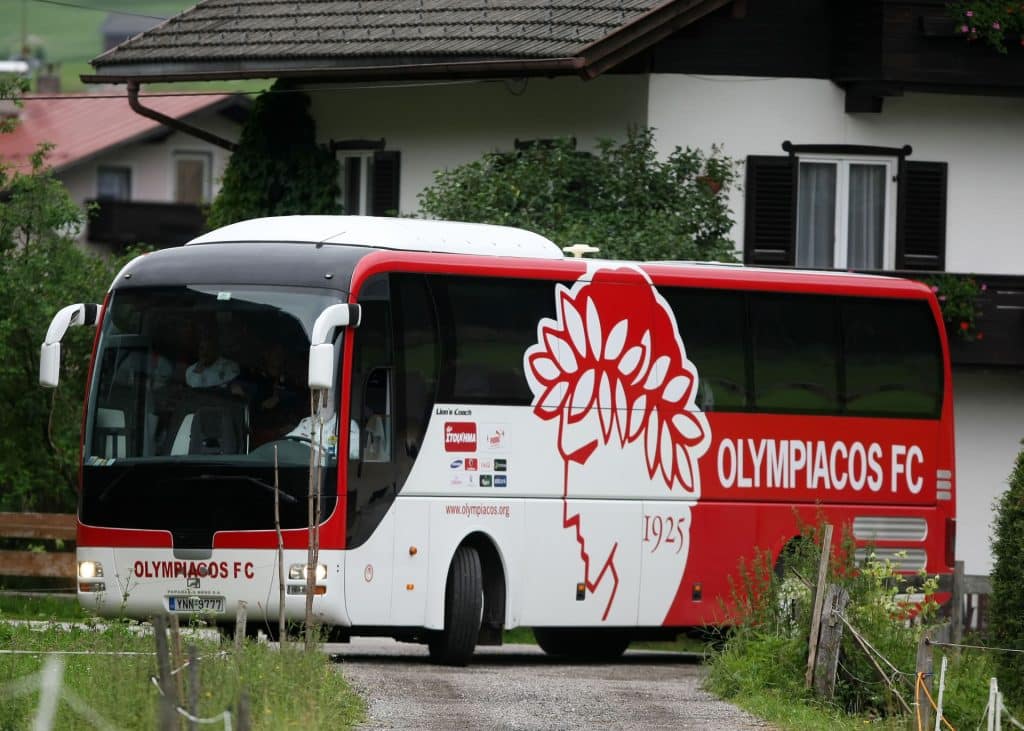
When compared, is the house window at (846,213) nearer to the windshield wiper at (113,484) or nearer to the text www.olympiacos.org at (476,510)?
the text www.olympiacos.org at (476,510)

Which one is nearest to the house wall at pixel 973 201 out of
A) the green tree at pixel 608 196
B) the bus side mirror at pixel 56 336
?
the green tree at pixel 608 196

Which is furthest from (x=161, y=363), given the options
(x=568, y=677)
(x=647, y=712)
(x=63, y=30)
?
(x=63, y=30)

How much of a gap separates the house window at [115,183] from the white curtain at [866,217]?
45939mm

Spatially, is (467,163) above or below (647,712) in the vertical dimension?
above

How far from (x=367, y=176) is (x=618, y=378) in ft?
33.6

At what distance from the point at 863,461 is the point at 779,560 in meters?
1.33

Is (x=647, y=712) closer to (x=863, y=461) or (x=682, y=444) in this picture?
(x=682, y=444)

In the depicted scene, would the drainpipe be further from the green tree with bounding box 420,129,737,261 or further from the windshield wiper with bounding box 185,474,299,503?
the windshield wiper with bounding box 185,474,299,503

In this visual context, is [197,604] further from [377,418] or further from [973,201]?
[973,201]

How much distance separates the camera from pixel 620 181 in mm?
25078

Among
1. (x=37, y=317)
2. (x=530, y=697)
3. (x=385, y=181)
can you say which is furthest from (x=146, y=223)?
(x=530, y=697)

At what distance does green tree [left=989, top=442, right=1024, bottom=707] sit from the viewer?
1458cm

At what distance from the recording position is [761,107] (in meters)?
27.0

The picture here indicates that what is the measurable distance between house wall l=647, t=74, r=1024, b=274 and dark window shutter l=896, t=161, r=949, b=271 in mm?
193
